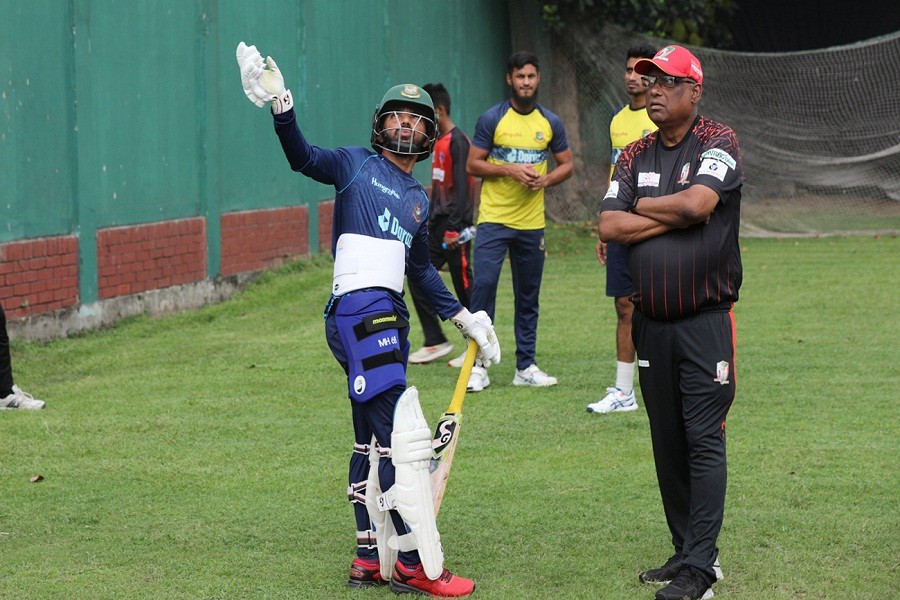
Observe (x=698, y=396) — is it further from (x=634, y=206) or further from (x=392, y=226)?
(x=392, y=226)

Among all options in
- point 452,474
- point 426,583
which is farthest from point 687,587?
point 452,474

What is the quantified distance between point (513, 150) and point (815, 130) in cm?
1115

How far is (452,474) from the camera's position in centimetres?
658

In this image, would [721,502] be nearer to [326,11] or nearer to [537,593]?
[537,593]

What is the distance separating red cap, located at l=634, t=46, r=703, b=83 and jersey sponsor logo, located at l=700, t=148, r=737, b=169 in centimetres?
30

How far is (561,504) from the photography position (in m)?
6.04

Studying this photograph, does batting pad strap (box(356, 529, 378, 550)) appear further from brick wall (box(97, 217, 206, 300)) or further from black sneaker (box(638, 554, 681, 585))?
brick wall (box(97, 217, 206, 300))

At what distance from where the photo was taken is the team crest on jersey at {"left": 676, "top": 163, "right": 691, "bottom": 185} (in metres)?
4.82

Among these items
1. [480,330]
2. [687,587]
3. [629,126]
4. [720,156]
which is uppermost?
[720,156]

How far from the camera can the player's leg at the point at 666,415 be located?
491 centimetres

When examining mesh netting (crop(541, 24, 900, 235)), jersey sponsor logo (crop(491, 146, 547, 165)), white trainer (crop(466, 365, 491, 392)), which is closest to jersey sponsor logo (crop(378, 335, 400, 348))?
white trainer (crop(466, 365, 491, 392))

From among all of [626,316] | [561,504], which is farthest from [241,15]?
[561,504]

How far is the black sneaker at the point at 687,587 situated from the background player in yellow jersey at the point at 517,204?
13.3 ft

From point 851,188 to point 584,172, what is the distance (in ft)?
13.9
